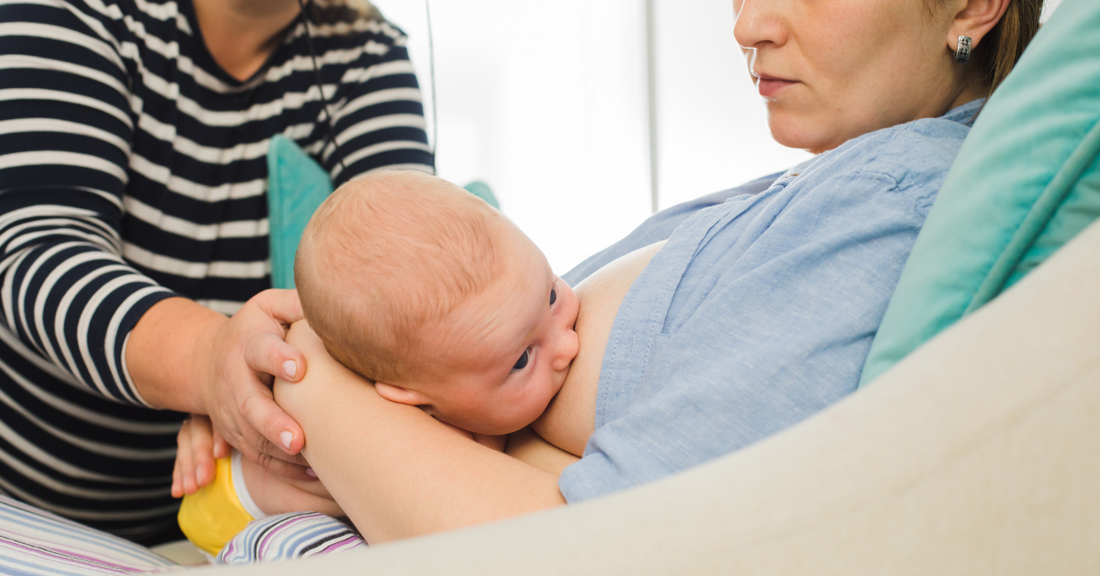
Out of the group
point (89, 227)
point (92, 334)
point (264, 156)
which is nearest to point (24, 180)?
point (89, 227)

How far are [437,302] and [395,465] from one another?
177 millimetres

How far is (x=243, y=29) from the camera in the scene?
4.41 feet

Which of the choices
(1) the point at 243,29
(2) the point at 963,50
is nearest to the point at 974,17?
(2) the point at 963,50

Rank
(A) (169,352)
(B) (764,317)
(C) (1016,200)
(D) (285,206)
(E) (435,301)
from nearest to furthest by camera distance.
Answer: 1. (C) (1016,200)
2. (B) (764,317)
3. (E) (435,301)
4. (A) (169,352)
5. (D) (285,206)

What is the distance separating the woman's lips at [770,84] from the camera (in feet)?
2.94

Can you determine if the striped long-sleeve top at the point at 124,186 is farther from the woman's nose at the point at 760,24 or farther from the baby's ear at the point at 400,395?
the woman's nose at the point at 760,24

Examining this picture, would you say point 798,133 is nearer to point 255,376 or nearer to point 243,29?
point 255,376

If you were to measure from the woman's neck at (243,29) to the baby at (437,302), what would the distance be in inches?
29.1

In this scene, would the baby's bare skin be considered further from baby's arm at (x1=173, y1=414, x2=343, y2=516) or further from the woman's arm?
the woman's arm

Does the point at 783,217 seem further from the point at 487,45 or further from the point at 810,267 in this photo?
the point at 487,45

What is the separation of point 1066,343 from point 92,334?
1.11 m

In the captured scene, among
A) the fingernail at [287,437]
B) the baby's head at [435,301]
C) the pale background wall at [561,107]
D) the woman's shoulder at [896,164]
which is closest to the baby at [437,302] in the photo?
the baby's head at [435,301]

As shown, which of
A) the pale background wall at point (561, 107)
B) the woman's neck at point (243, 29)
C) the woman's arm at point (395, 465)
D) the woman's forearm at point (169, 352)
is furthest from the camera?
the pale background wall at point (561, 107)

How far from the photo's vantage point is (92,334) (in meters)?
0.96
